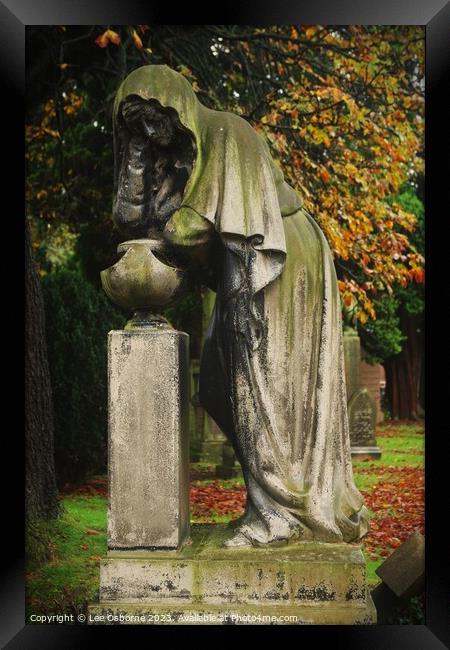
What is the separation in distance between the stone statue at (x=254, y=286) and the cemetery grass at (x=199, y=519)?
4.46 feet

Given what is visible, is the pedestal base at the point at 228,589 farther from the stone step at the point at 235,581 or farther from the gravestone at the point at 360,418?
the gravestone at the point at 360,418

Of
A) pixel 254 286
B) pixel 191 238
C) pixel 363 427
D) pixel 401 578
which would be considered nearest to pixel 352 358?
pixel 363 427

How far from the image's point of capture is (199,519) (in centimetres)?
891

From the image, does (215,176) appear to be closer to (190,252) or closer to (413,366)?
(190,252)

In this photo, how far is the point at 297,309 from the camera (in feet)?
13.5

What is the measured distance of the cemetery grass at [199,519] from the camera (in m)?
6.55

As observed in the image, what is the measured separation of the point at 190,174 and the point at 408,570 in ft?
8.77

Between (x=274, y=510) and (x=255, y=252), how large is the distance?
1285mm

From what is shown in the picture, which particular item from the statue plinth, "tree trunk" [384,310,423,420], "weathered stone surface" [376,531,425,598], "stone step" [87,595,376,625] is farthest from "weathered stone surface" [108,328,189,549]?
"tree trunk" [384,310,423,420]

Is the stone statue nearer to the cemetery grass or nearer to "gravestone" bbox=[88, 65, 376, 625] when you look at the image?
"gravestone" bbox=[88, 65, 376, 625]

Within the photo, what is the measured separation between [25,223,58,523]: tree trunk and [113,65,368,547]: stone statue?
9.70 ft

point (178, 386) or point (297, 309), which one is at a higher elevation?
point (297, 309)

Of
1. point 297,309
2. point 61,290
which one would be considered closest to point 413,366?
point 61,290

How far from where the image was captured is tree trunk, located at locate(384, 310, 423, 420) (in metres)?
16.9
